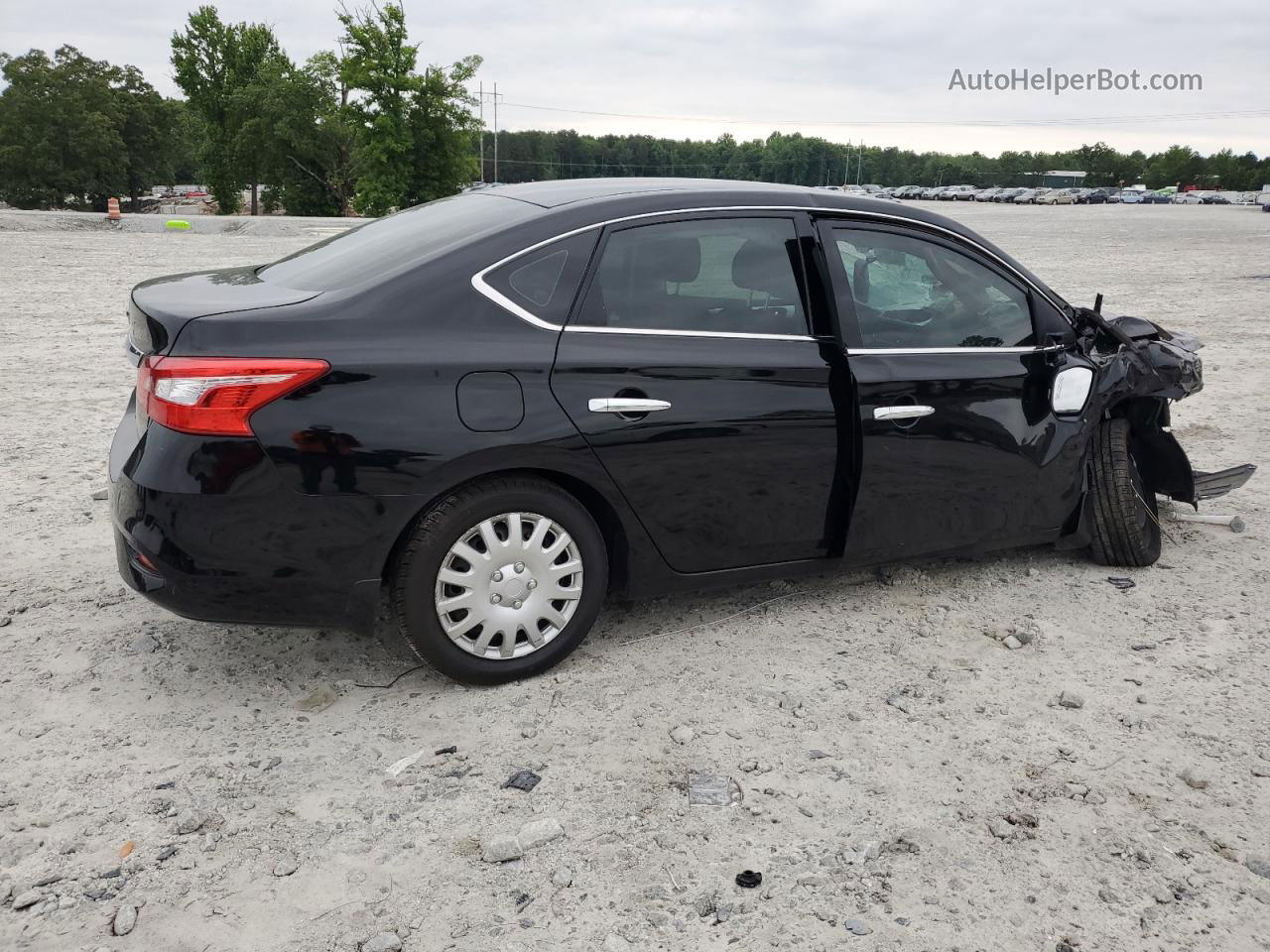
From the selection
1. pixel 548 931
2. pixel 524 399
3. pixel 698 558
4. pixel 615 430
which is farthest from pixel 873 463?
pixel 548 931

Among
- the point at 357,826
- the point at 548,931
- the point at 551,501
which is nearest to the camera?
the point at 548,931

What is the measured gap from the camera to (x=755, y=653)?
418cm

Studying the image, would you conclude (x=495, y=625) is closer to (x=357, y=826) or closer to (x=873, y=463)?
(x=357, y=826)

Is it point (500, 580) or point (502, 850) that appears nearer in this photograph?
point (502, 850)

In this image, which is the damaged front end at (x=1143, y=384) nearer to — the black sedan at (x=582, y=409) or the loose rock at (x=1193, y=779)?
the black sedan at (x=582, y=409)

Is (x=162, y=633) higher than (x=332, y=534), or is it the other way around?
(x=332, y=534)

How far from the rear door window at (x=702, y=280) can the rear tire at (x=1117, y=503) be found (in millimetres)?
1809

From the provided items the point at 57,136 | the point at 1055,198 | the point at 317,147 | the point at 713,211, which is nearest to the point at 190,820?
the point at 713,211

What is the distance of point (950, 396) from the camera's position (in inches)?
173

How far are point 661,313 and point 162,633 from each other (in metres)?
2.29

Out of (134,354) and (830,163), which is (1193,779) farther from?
(830,163)

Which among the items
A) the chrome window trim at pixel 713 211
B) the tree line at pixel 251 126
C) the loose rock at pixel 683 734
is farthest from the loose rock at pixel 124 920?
the tree line at pixel 251 126

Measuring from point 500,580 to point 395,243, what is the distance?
133cm

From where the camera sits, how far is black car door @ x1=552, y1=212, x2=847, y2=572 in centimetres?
374
